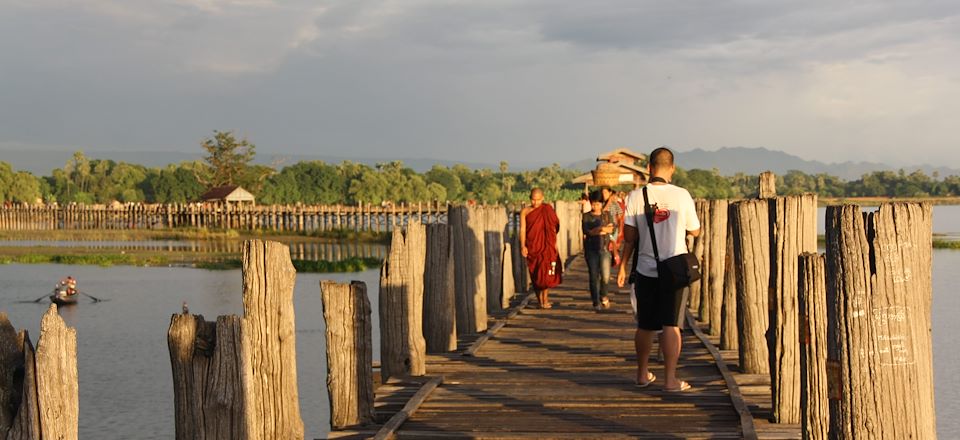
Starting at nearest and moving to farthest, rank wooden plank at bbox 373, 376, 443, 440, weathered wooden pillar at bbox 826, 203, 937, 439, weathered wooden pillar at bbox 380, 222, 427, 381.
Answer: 1. weathered wooden pillar at bbox 826, 203, 937, 439
2. wooden plank at bbox 373, 376, 443, 440
3. weathered wooden pillar at bbox 380, 222, 427, 381

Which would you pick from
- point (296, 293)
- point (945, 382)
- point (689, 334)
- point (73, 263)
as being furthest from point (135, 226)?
point (689, 334)

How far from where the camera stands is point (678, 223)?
791cm

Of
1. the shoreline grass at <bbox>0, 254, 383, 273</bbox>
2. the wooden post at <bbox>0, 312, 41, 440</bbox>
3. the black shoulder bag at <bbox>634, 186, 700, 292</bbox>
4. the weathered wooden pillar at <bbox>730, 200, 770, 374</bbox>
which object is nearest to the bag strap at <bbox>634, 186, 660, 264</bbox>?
the black shoulder bag at <bbox>634, 186, 700, 292</bbox>

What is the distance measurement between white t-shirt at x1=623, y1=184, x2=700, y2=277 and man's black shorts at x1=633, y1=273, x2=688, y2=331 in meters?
0.09

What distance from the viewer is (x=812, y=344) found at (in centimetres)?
611

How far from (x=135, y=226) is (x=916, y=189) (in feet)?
302

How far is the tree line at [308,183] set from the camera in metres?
117

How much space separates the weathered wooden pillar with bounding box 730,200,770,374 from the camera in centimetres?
828

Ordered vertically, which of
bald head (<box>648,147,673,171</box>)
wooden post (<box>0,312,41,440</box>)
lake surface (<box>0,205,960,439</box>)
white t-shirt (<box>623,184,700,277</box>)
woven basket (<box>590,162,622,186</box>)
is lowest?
lake surface (<box>0,205,960,439</box>)

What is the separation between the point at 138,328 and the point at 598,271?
63.2 feet

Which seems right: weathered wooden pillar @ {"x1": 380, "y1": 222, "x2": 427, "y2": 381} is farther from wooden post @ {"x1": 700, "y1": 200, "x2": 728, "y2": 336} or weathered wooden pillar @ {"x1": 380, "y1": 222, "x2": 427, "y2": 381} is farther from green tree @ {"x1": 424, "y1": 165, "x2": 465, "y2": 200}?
green tree @ {"x1": 424, "y1": 165, "x2": 465, "y2": 200}

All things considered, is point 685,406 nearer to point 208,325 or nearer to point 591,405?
point 591,405

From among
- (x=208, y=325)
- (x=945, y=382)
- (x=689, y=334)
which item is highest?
(x=208, y=325)

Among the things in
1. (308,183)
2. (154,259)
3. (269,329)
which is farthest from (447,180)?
(269,329)
